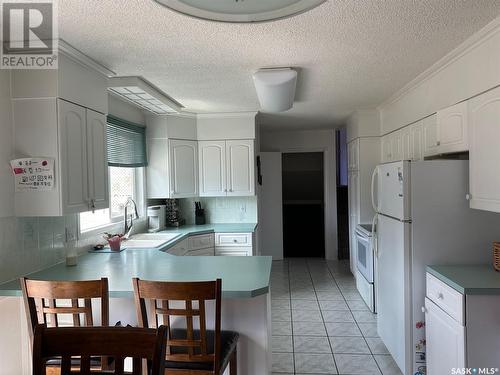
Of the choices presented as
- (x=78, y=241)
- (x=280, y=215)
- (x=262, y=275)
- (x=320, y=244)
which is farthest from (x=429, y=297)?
(x=320, y=244)

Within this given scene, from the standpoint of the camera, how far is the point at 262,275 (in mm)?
2033

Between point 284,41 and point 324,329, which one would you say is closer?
point 284,41

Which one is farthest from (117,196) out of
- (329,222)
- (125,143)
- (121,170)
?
(329,222)

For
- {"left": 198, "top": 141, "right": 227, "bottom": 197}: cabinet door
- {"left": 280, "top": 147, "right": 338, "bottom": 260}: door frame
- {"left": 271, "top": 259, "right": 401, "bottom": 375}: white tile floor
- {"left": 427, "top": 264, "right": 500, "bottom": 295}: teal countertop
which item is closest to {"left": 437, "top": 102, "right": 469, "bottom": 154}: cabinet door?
{"left": 427, "top": 264, "right": 500, "bottom": 295}: teal countertop

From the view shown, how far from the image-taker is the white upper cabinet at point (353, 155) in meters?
4.50

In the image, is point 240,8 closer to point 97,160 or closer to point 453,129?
point 97,160

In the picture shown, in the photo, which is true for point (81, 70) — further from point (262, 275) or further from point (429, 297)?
point (429, 297)

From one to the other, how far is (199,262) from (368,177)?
9.19 feet

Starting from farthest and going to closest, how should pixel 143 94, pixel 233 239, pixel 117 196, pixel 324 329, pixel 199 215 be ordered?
pixel 199 215
pixel 233 239
pixel 117 196
pixel 324 329
pixel 143 94

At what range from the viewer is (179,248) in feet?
11.8

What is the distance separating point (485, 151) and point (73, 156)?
256cm

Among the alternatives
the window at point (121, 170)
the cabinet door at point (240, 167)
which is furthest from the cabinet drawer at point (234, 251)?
the window at point (121, 170)

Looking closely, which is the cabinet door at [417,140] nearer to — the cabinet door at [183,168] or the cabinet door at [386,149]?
the cabinet door at [386,149]

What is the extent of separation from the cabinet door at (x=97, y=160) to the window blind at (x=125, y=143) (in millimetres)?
691
